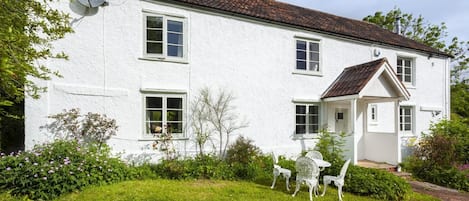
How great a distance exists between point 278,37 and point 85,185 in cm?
987

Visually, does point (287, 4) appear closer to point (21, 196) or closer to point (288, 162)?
point (288, 162)

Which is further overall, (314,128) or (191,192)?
(314,128)

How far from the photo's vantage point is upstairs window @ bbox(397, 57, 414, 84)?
16.2m

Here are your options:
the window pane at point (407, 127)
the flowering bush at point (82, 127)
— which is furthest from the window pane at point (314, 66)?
the flowering bush at point (82, 127)

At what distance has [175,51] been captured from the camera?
10.7 m

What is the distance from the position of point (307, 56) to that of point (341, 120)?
3940 mm

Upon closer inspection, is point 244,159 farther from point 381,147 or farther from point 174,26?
point 381,147

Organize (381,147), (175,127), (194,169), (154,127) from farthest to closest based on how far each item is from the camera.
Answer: (381,147) → (175,127) → (154,127) → (194,169)

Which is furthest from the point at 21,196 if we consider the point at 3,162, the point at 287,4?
the point at 287,4

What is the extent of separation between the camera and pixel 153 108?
10180mm

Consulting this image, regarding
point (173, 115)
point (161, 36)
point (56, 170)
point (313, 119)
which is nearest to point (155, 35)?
point (161, 36)

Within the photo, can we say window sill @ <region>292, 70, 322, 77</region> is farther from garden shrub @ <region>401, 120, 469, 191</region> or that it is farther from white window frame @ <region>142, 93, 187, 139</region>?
garden shrub @ <region>401, 120, 469, 191</region>

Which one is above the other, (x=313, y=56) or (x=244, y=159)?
(x=313, y=56)

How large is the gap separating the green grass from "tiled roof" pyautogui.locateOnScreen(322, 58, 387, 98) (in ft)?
16.1
